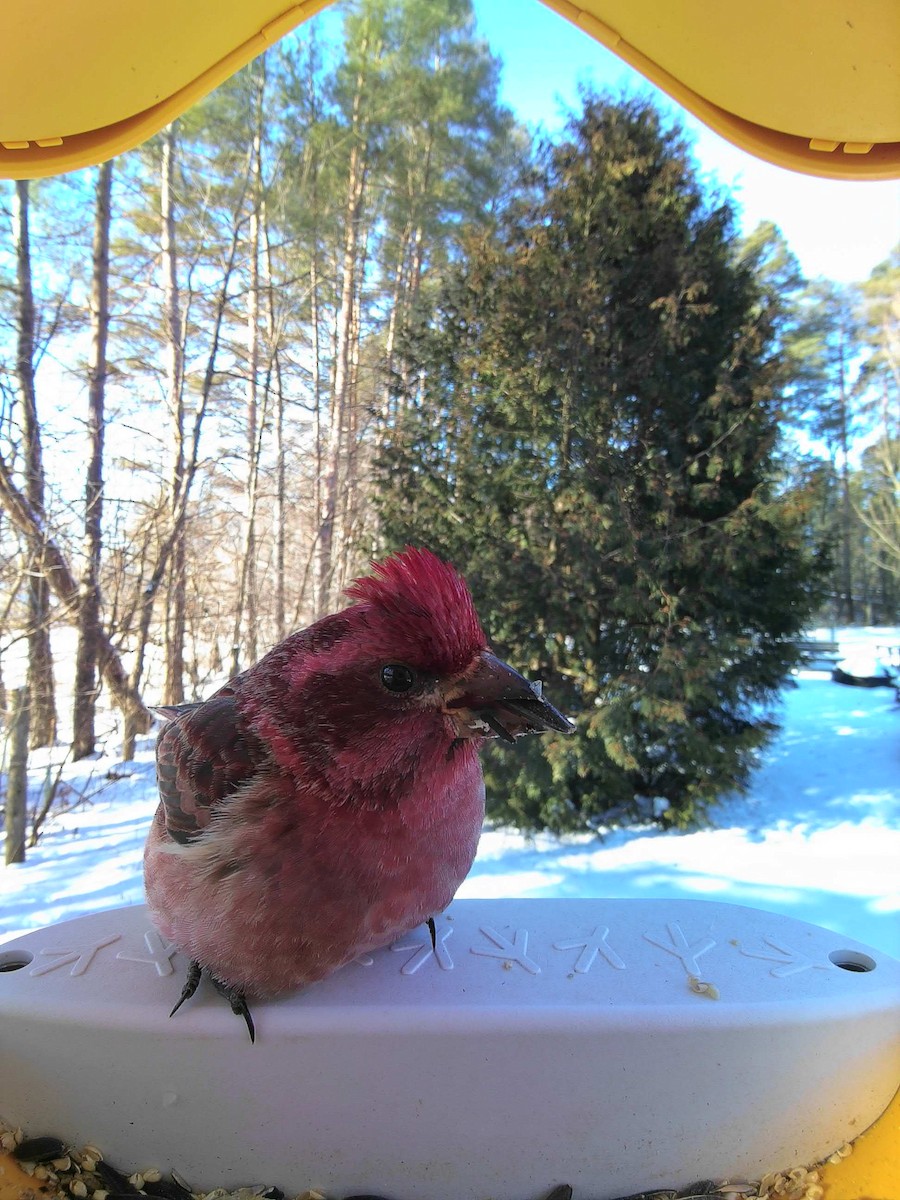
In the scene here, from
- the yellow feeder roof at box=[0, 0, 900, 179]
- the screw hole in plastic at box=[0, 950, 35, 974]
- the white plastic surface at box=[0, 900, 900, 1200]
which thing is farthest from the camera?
the screw hole in plastic at box=[0, 950, 35, 974]

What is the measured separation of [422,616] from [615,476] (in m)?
1.74

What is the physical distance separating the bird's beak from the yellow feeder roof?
1.92 feet

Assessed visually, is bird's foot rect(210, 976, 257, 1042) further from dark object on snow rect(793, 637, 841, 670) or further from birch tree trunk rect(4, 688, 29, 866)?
dark object on snow rect(793, 637, 841, 670)

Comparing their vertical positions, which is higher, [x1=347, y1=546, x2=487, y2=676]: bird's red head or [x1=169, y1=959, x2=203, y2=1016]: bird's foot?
[x1=347, y1=546, x2=487, y2=676]: bird's red head

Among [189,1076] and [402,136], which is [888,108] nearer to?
[189,1076]

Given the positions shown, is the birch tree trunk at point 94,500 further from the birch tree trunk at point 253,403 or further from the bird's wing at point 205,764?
the bird's wing at point 205,764

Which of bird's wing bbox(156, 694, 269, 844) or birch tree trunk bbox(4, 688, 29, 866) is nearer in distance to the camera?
bird's wing bbox(156, 694, 269, 844)

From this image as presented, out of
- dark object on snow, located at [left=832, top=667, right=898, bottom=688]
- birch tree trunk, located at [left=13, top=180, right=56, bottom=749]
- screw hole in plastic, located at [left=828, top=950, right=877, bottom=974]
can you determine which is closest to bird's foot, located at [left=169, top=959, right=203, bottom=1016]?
screw hole in plastic, located at [left=828, top=950, right=877, bottom=974]

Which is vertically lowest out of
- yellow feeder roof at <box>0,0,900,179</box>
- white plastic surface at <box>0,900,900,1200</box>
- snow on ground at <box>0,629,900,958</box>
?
snow on ground at <box>0,629,900,958</box>

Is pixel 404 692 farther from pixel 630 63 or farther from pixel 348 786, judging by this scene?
pixel 630 63

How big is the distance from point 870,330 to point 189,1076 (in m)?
2.68

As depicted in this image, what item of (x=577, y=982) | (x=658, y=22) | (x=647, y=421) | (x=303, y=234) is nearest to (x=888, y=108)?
(x=658, y=22)

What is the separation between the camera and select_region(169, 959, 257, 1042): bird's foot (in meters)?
0.73

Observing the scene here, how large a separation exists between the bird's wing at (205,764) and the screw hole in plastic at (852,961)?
2.31 feet
